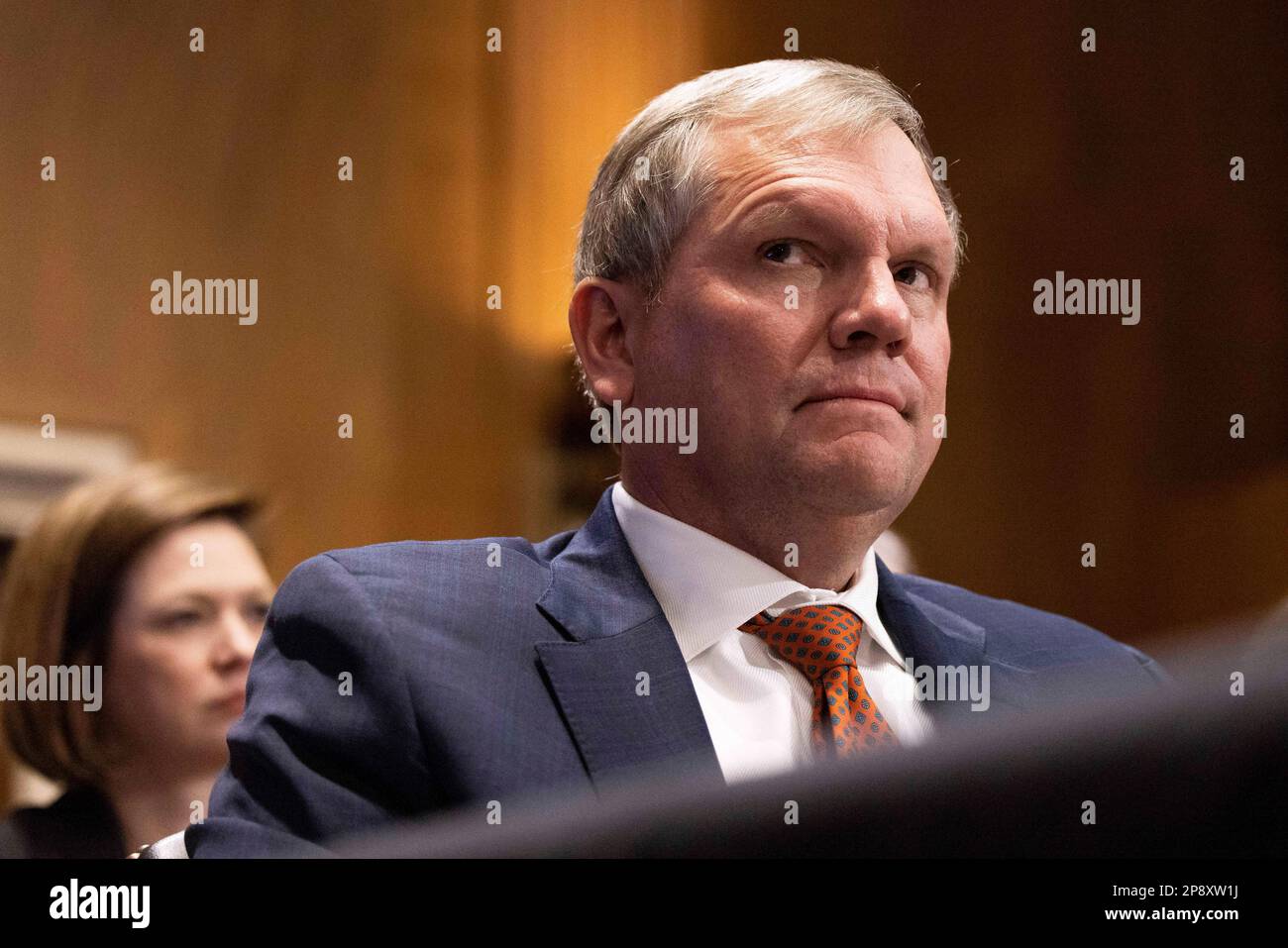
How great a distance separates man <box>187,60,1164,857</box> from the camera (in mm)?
1151

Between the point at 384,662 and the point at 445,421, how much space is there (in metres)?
2.59

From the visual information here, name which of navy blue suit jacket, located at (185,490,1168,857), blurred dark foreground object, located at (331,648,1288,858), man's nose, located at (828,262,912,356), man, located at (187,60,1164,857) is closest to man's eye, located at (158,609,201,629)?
man, located at (187,60,1164,857)

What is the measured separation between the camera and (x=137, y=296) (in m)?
3.51

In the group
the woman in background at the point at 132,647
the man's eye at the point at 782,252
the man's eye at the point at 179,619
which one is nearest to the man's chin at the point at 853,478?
the man's eye at the point at 782,252

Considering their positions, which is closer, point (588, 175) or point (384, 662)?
point (384, 662)

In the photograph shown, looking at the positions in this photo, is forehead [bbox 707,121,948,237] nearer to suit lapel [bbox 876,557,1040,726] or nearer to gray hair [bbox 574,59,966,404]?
gray hair [bbox 574,59,966,404]

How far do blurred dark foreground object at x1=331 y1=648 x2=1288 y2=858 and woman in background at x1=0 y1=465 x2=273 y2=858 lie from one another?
2.28 metres

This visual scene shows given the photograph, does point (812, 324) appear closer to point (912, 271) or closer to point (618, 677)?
point (912, 271)

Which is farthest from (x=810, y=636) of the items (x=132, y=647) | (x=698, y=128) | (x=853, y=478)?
(x=132, y=647)

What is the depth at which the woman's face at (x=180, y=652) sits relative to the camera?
256 cm

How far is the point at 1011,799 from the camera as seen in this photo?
0.89 ft

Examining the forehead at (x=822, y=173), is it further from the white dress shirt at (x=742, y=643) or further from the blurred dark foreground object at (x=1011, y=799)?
the blurred dark foreground object at (x=1011, y=799)
